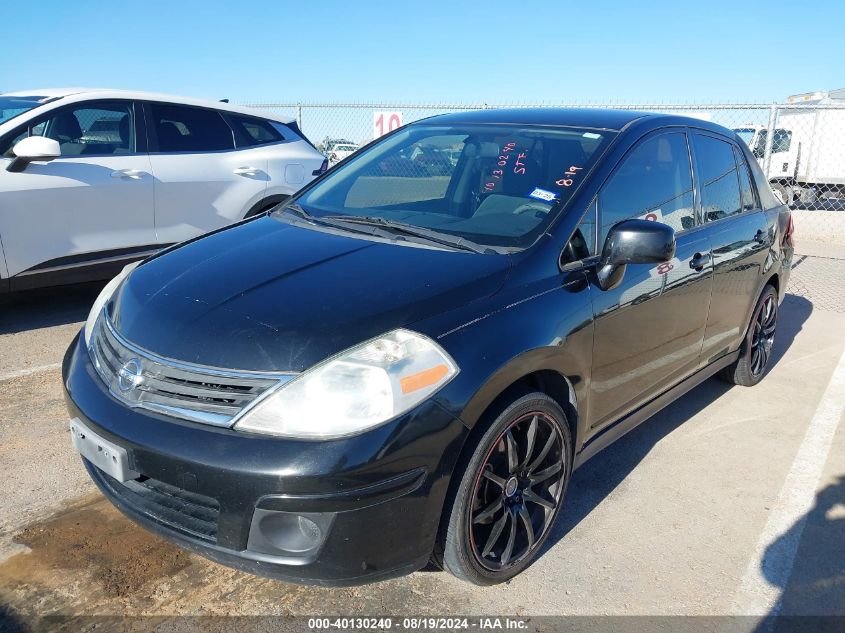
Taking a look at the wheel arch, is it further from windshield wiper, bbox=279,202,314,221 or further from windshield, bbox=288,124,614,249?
windshield wiper, bbox=279,202,314,221

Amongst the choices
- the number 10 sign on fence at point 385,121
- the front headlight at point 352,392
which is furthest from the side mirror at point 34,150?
the number 10 sign on fence at point 385,121

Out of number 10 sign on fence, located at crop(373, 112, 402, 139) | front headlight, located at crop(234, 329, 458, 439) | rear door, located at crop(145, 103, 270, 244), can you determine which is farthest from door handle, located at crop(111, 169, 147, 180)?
number 10 sign on fence, located at crop(373, 112, 402, 139)

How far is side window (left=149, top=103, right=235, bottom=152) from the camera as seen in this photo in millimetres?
5871

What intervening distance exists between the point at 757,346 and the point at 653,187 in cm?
206

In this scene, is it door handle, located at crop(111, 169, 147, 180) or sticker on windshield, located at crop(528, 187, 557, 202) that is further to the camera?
door handle, located at crop(111, 169, 147, 180)

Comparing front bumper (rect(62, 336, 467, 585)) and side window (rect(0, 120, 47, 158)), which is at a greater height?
side window (rect(0, 120, 47, 158))

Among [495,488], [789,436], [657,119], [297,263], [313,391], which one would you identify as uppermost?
[657,119]

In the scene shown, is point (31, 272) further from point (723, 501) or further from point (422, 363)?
point (723, 501)

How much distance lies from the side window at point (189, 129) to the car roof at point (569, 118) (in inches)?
116

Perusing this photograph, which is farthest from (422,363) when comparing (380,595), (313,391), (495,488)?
(380,595)

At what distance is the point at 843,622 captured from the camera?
2.52 m

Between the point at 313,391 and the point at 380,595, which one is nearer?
the point at 313,391

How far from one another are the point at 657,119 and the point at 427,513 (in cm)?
237

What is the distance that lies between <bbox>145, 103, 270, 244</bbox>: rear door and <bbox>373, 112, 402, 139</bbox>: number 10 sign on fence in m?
5.47
